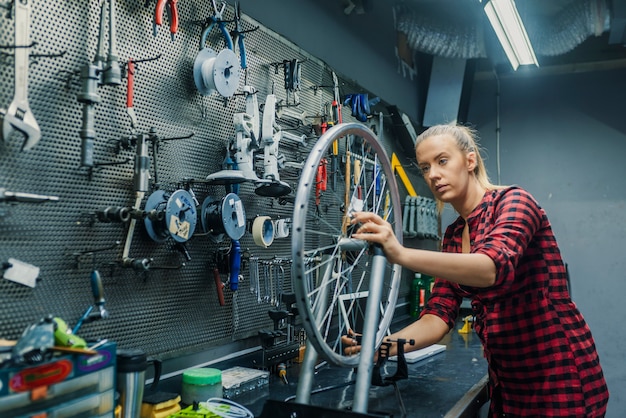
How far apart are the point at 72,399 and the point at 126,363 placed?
0.17 m

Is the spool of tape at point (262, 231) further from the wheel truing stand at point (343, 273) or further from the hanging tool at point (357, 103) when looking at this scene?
the hanging tool at point (357, 103)

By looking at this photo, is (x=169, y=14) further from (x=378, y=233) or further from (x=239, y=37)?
(x=378, y=233)

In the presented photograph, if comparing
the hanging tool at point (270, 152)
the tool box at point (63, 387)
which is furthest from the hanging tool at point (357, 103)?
the tool box at point (63, 387)

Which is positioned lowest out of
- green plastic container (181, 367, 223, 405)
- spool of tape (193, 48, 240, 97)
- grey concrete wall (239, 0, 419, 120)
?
green plastic container (181, 367, 223, 405)

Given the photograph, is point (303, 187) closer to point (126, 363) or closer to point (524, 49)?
point (126, 363)

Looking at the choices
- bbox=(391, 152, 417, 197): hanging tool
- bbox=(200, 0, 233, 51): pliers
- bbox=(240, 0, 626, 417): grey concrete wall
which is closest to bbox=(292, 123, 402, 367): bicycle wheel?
bbox=(200, 0, 233, 51): pliers

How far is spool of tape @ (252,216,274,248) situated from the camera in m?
1.71

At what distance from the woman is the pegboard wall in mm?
494

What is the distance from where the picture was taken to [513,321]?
4.74ft

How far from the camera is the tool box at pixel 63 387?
81 cm

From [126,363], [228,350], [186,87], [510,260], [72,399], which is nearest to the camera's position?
[72,399]

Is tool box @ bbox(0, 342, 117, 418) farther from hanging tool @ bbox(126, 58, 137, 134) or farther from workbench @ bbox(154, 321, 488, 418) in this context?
hanging tool @ bbox(126, 58, 137, 134)

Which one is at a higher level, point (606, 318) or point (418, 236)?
point (418, 236)

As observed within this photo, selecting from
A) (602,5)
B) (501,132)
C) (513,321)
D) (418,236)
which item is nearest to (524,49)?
(602,5)
